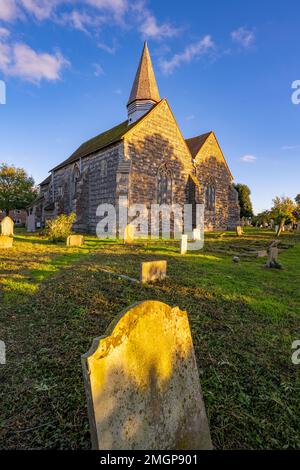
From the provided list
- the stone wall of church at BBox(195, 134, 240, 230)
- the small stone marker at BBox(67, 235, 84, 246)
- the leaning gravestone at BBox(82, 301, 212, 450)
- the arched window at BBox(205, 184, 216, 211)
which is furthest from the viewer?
the arched window at BBox(205, 184, 216, 211)

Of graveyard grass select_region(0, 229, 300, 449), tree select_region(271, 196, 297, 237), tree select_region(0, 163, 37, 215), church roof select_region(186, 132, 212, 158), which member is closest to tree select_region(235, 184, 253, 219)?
church roof select_region(186, 132, 212, 158)

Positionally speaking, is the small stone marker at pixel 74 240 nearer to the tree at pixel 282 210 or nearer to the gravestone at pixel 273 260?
the gravestone at pixel 273 260

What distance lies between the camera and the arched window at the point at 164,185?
21.1 m

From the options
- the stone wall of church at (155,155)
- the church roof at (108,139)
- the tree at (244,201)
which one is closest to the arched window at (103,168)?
the church roof at (108,139)

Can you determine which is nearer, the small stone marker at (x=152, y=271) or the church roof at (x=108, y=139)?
the small stone marker at (x=152, y=271)

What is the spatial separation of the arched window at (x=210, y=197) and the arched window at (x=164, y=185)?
5.73 m

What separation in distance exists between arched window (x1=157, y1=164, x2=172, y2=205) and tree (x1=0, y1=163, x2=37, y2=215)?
32.0m

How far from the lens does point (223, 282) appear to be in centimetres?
688

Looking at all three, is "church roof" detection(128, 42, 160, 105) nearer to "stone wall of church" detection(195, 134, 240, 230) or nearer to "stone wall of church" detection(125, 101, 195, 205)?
"stone wall of church" detection(125, 101, 195, 205)

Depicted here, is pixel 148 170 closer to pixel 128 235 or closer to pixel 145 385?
pixel 128 235

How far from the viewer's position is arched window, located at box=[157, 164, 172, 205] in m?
21.1

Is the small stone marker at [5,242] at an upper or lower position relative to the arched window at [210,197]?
lower

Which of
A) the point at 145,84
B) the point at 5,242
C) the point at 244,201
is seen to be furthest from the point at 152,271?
the point at 244,201
